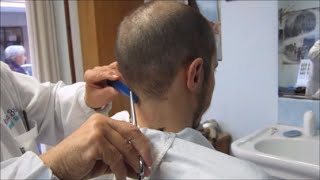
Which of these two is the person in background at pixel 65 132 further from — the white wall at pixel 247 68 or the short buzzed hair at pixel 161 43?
the white wall at pixel 247 68

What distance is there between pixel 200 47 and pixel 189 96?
0.13m

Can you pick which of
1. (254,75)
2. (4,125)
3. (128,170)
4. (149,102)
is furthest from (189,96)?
(254,75)

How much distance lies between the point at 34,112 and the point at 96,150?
76 cm

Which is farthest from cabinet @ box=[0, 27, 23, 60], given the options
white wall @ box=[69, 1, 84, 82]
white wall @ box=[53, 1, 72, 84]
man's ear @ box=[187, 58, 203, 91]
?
man's ear @ box=[187, 58, 203, 91]

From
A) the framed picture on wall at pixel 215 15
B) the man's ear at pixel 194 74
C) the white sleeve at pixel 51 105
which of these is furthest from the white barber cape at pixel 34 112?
the framed picture on wall at pixel 215 15

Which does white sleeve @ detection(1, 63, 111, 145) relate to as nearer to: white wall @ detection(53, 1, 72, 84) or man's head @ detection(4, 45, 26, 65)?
white wall @ detection(53, 1, 72, 84)

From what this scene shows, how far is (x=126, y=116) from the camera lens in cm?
108

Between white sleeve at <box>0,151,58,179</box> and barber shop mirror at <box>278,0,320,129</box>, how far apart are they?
4.83 ft

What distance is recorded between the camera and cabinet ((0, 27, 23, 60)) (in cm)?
269

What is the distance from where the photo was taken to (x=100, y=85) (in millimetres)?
1017

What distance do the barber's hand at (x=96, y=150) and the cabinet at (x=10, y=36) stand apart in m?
2.44

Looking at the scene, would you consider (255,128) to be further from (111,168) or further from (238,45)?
(111,168)

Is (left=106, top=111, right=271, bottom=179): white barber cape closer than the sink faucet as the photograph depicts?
Yes

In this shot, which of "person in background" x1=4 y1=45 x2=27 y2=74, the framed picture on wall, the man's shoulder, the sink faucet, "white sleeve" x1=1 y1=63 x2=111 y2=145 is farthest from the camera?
"person in background" x1=4 y1=45 x2=27 y2=74
